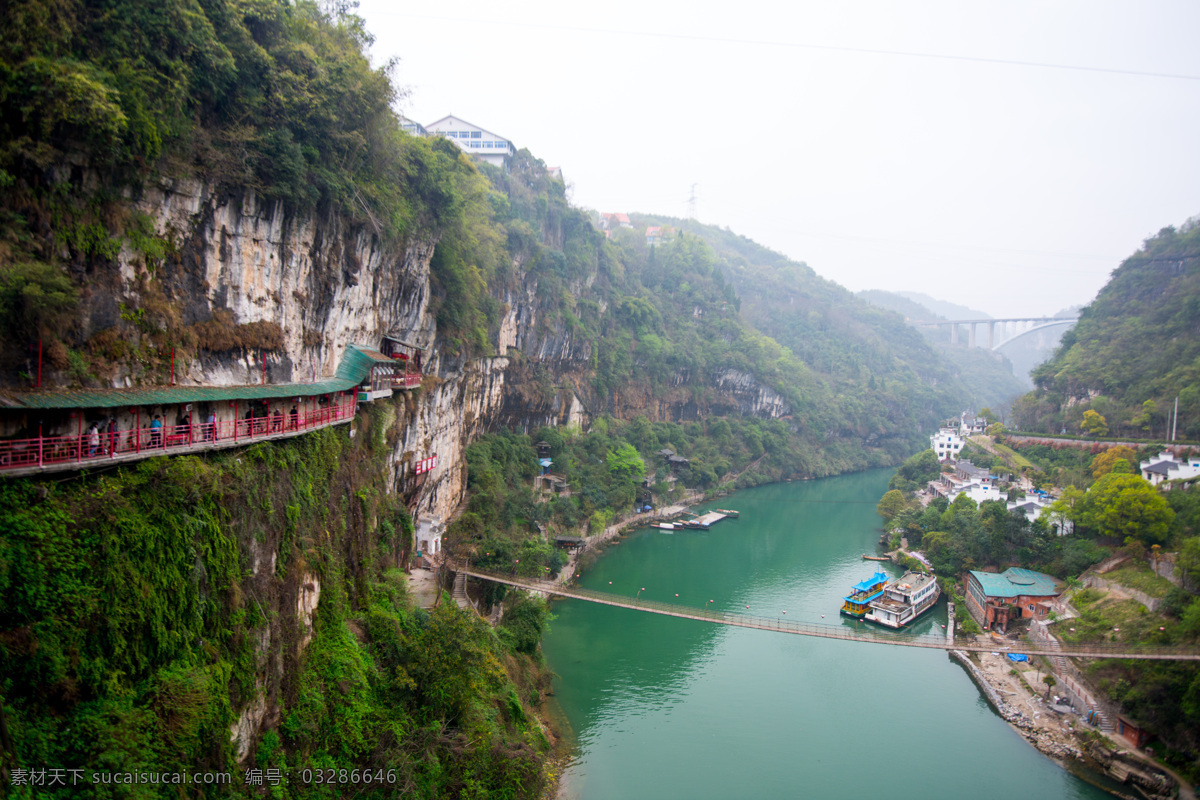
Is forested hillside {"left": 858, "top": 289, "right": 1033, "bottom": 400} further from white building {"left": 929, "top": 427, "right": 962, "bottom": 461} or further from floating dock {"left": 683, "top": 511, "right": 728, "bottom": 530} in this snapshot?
floating dock {"left": 683, "top": 511, "right": 728, "bottom": 530}

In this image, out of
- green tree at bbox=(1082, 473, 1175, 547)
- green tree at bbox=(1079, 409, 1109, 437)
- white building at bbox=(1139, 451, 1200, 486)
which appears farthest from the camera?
green tree at bbox=(1079, 409, 1109, 437)

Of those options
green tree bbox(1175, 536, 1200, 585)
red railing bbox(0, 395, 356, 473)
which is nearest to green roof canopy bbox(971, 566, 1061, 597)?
green tree bbox(1175, 536, 1200, 585)

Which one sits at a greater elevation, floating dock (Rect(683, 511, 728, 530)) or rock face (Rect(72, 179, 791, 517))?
rock face (Rect(72, 179, 791, 517))

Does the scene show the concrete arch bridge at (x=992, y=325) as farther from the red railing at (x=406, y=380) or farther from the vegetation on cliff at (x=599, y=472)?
the red railing at (x=406, y=380)

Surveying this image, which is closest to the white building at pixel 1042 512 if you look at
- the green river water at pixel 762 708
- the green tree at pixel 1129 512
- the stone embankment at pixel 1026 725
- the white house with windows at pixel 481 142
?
the green tree at pixel 1129 512

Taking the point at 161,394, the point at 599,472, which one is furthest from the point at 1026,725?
the point at 599,472

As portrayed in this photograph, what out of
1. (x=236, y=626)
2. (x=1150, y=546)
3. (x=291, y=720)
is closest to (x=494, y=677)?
(x=291, y=720)
